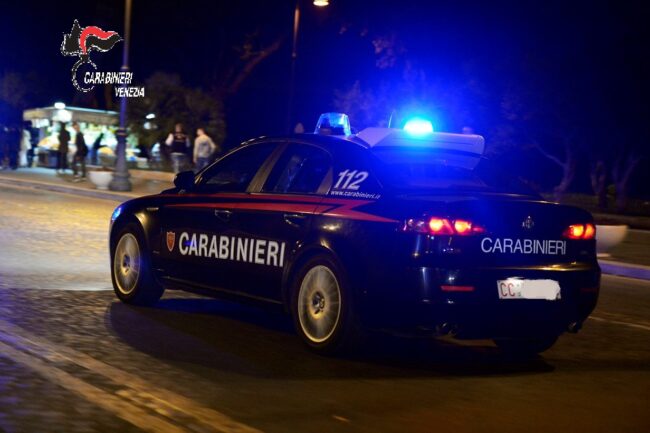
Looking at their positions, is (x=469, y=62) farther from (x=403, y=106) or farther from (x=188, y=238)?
(x=188, y=238)

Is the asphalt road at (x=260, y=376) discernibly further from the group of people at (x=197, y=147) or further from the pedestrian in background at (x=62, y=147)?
the pedestrian in background at (x=62, y=147)

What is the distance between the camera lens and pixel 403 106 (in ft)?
131

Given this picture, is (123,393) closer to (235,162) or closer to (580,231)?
(235,162)

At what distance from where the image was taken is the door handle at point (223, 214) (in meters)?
8.30

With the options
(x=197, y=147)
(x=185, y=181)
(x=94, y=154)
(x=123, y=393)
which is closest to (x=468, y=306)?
(x=123, y=393)

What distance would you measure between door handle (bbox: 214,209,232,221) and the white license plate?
2330mm

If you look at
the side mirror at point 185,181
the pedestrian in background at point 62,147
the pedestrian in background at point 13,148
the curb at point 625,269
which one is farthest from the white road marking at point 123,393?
the pedestrian in background at point 13,148

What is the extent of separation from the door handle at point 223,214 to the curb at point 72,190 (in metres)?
17.7

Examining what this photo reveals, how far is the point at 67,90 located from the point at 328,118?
60.5m

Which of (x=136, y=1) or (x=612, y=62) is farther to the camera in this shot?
(x=136, y=1)

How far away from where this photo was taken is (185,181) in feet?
29.6

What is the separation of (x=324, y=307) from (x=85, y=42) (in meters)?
50.6

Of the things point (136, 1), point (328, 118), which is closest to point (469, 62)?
point (136, 1)

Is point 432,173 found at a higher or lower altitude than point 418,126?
lower
